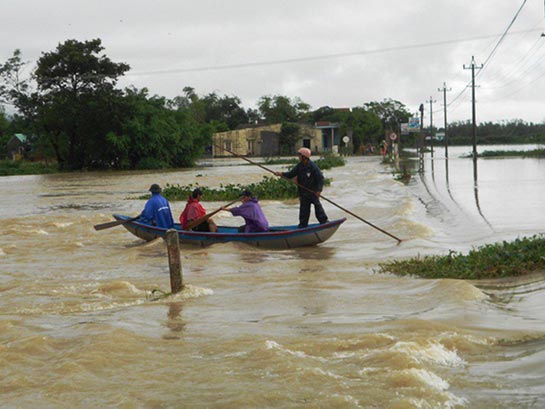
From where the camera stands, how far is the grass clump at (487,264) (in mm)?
10312

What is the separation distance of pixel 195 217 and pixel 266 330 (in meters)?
7.26

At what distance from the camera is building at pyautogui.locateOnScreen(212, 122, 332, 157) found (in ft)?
272

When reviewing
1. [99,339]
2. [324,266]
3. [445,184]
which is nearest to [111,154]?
[445,184]

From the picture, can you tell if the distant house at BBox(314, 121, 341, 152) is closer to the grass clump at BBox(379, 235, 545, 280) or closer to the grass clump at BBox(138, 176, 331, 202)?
the grass clump at BBox(138, 176, 331, 202)

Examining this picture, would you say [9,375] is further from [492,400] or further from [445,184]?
[445,184]

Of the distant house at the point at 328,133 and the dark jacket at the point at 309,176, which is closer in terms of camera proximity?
the dark jacket at the point at 309,176

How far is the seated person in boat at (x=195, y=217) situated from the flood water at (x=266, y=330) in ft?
2.10

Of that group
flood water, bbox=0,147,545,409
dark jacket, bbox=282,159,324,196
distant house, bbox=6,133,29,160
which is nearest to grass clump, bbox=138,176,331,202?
flood water, bbox=0,147,545,409

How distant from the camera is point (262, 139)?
3337 inches

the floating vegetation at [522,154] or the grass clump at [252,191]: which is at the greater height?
the floating vegetation at [522,154]

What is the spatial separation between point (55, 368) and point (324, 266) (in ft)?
20.9

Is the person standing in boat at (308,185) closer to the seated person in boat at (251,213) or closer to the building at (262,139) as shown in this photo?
the seated person in boat at (251,213)

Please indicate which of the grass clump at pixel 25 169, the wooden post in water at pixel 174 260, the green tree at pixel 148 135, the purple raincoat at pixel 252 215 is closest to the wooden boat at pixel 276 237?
the purple raincoat at pixel 252 215

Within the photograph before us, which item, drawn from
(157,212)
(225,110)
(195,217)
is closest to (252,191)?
(157,212)
